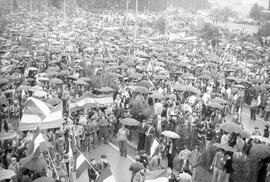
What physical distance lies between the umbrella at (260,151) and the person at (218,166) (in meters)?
0.89

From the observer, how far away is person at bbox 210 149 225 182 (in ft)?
32.3

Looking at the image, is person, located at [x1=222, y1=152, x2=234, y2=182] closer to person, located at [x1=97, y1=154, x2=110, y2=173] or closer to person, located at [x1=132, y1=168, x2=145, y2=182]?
person, located at [x1=132, y1=168, x2=145, y2=182]

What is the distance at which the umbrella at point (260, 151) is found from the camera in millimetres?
9930

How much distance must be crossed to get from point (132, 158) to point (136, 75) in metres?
7.96

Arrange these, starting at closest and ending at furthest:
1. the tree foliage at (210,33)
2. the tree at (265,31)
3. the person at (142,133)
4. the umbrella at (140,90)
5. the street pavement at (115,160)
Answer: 1. the street pavement at (115,160)
2. the person at (142,133)
3. the umbrella at (140,90)
4. the tree at (265,31)
5. the tree foliage at (210,33)

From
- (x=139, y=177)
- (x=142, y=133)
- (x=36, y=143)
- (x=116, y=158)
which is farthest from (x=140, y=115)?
(x=36, y=143)

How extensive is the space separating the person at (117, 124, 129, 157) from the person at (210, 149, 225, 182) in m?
3.95

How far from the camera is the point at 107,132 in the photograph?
14.3m

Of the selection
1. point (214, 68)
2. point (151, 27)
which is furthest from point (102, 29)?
point (214, 68)

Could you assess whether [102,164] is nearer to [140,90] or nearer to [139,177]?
[139,177]

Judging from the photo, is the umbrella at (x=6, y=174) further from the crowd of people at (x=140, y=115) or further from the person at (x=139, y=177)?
the person at (x=139, y=177)

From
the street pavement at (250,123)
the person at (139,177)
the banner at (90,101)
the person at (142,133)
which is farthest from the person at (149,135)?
the street pavement at (250,123)

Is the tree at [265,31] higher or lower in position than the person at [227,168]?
higher

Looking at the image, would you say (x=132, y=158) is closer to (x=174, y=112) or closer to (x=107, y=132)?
(x=107, y=132)
